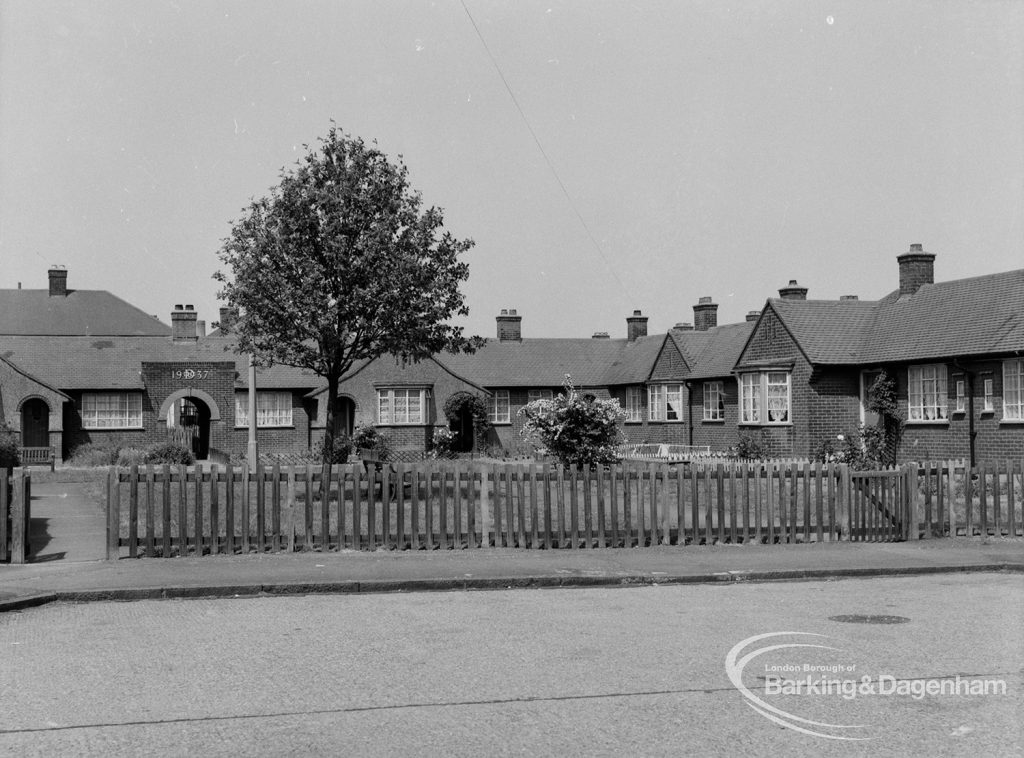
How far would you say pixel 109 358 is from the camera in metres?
48.7

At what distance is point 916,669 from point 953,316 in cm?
2575

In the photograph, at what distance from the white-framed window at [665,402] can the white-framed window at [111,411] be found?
22954 millimetres

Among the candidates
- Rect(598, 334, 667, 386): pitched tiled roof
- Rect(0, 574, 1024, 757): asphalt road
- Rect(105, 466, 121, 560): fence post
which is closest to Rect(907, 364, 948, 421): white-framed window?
Rect(598, 334, 667, 386): pitched tiled roof

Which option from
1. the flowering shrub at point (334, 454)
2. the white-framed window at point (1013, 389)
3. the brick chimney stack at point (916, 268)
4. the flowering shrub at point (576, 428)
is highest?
the brick chimney stack at point (916, 268)

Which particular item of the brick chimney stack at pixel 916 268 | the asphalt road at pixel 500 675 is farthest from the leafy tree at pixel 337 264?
the brick chimney stack at pixel 916 268

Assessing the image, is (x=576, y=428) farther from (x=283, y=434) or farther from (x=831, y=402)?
(x=283, y=434)

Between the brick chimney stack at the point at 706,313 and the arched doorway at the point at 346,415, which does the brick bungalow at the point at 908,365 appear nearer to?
the brick chimney stack at the point at 706,313

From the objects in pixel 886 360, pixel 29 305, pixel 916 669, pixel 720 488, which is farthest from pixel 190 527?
pixel 29 305

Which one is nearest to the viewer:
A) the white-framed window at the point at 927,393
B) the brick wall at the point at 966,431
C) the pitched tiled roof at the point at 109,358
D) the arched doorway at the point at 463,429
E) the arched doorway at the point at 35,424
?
the brick wall at the point at 966,431

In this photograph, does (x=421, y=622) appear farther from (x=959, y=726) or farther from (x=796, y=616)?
(x=959, y=726)

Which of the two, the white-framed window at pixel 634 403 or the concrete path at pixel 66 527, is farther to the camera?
the white-framed window at pixel 634 403

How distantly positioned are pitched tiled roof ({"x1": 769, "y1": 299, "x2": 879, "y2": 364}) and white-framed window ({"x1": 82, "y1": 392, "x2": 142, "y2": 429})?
28.0 metres

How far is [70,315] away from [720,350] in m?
44.9

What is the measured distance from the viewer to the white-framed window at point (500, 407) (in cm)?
5359
